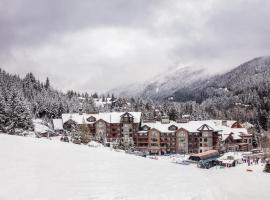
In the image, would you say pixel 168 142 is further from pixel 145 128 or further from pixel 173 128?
pixel 145 128

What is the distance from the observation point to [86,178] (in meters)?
22.3

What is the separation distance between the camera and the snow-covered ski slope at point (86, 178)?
755 inches

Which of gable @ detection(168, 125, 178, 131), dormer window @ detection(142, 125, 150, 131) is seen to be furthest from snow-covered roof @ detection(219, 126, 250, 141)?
dormer window @ detection(142, 125, 150, 131)

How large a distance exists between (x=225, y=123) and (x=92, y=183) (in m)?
108

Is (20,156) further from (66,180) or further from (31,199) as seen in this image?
(31,199)

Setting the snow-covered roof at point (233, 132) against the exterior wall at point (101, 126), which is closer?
the exterior wall at point (101, 126)

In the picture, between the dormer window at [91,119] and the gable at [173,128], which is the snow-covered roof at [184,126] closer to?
the gable at [173,128]

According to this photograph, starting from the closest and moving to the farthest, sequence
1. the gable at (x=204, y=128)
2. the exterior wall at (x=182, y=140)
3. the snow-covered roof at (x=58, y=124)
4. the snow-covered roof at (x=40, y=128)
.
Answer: the snow-covered roof at (x=40, y=128) < the gable at (x=204, y=128) < the exterior wall at (x=182, y=140) < the snow-covered roof at (x=58, y=124)

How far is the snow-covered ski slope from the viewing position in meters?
19.2

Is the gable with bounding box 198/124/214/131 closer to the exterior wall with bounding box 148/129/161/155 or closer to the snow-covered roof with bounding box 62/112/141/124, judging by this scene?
the exterior wall with bounding box 148/129/161/155

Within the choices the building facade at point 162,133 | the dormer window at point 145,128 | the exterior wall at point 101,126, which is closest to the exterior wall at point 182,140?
the building facade at point 162,133

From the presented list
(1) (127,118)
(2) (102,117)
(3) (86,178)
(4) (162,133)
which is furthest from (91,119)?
(3) (86,178)

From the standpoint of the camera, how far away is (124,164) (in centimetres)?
2873

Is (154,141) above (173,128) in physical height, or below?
below
